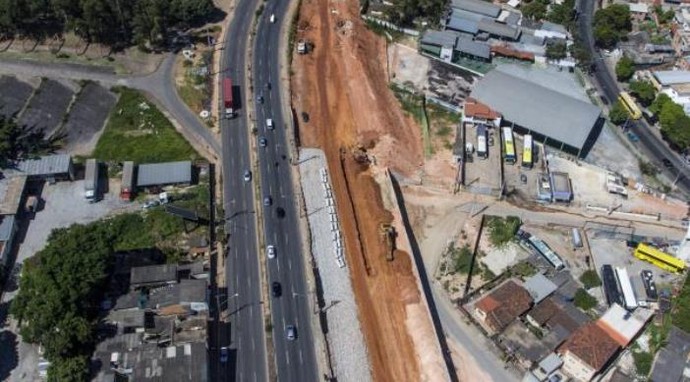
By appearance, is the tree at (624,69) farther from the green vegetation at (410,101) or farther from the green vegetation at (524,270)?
the green vegetation at (524,270)

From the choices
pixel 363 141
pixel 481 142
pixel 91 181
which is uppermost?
pixel 363 141

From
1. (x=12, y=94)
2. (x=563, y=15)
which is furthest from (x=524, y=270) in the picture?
(x=12, y=94)

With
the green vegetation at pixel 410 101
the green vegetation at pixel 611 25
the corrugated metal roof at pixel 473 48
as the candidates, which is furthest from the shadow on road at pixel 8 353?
the green vegetation at pixel 611 25

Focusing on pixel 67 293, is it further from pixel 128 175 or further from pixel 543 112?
pixel 543 112

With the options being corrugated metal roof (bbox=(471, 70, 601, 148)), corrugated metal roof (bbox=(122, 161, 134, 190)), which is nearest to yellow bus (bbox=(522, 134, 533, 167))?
corrugated metal roof (bbox=(471, 70, 601, 148))

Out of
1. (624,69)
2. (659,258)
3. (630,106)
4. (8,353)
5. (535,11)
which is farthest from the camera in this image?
(535,11)

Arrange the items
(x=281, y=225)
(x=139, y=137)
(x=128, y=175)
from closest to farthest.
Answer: (x=281, y=225) → (x=128, y=175) → (x=139, y=137)

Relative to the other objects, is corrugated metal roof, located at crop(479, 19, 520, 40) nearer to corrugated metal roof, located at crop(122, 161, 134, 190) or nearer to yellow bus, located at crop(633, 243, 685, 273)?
yellow bus, located at crop(633, 243, 685, 273)
